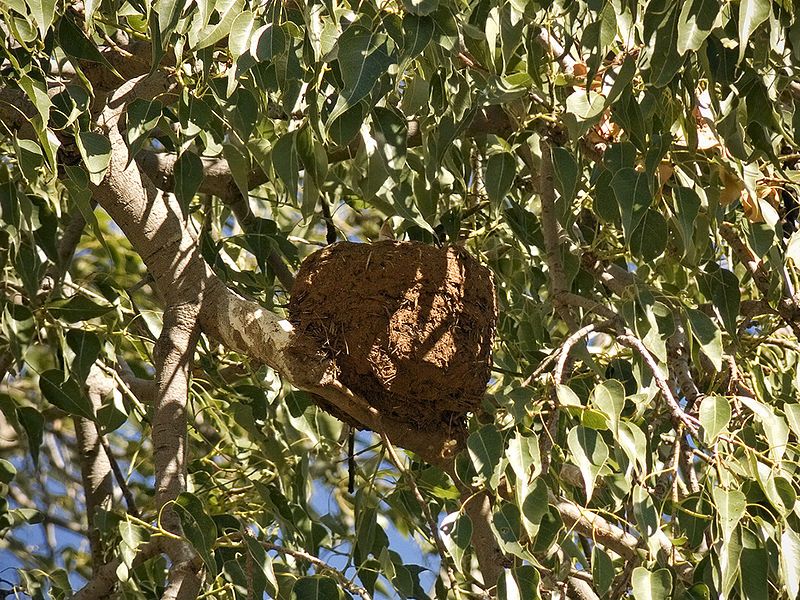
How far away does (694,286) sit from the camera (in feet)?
10.3

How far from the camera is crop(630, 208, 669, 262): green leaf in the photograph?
1.91 metres

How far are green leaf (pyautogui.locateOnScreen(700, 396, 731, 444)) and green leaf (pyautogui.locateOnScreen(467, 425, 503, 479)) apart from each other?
11.1 inches

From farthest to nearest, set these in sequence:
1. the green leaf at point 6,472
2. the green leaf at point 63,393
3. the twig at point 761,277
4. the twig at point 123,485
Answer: the twig at point 123,485, the green leaf at point 6,472, the green leaf at point 63,393, the twig at point 761,277

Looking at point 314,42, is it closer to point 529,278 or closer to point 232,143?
point 232,143

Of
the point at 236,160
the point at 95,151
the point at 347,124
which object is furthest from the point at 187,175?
the point at 347,124

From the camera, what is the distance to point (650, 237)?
6.31ft

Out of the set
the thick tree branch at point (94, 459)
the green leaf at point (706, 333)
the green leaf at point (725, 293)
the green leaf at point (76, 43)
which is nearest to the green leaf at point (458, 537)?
the green leaf at point (706, 333)

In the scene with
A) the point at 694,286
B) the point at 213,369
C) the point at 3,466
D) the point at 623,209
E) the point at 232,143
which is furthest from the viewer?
the point at 694,286

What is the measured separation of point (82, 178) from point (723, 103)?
109 centimetres

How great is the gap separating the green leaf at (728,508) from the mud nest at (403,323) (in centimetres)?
63

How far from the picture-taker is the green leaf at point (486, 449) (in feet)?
5.28

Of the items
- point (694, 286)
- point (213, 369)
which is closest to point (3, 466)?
point (213, 369)

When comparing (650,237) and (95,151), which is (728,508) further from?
(95,151)

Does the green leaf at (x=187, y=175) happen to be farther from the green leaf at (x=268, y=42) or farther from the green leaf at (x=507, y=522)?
the green leaf at (x=507, y=522)
